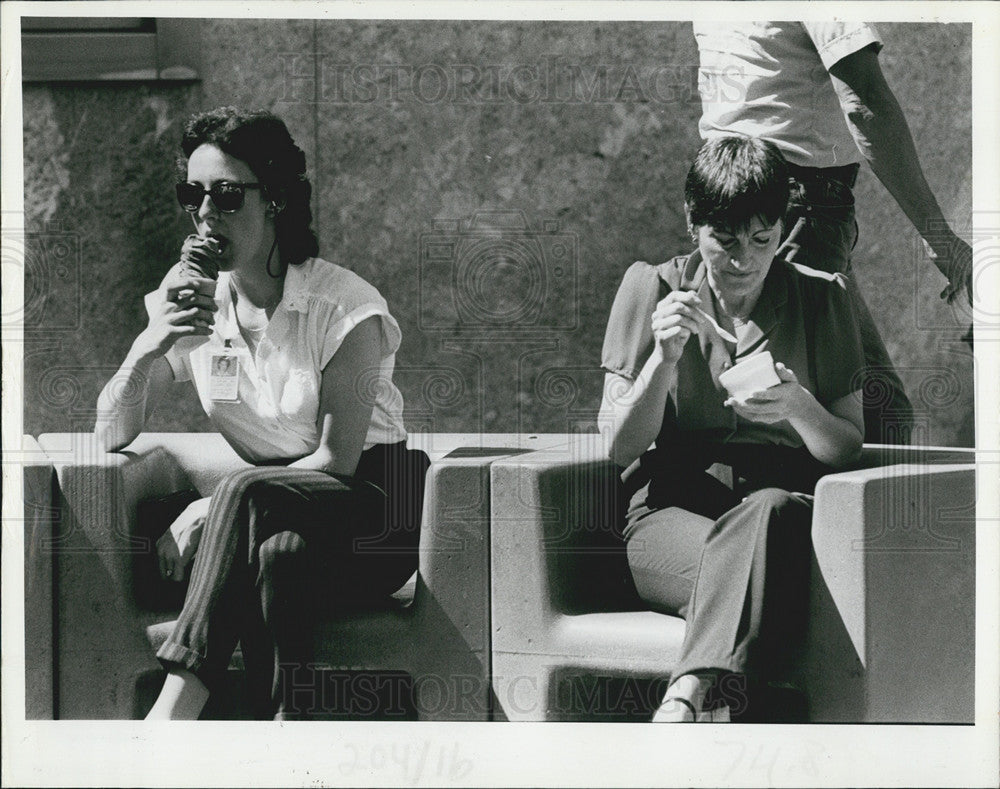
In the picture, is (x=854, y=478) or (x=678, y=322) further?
(x=678, y=322)

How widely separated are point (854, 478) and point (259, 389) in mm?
1664

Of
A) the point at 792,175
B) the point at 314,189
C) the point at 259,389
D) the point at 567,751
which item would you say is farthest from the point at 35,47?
the point at 567,751

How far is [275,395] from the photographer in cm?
391

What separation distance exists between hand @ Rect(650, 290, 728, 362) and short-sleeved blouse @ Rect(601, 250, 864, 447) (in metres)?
0.02

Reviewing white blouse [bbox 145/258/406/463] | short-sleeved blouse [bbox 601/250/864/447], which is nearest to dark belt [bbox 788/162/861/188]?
short-sleeved blouse [bbox 601/250/864/447]

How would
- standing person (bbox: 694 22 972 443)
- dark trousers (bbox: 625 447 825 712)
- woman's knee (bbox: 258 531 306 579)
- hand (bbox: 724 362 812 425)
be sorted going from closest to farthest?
dark trousers (bbox: 625 447 825 712), woman's knee (bbox: 258 531 306 579), hand (bbox: 724 362 812 425), standing person (bbox: 694 22 972 443)

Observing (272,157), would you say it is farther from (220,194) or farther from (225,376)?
(225,376)

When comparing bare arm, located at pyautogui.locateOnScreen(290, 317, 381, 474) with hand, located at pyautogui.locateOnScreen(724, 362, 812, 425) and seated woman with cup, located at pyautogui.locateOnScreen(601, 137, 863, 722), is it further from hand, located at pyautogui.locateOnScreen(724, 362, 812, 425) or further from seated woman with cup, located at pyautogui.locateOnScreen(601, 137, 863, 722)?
hand, located at pyautogui.locateOnScreen(724, 362, 812, 425)

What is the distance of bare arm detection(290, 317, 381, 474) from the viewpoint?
388 centimetres

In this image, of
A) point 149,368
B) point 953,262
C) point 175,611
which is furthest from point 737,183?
point 175,611

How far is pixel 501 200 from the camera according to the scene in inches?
156

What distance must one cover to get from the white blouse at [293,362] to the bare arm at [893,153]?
1.44 metres

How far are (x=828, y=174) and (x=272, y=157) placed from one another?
5.21 ft

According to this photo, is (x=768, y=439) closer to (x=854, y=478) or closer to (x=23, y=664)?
(x=854, y=478)
